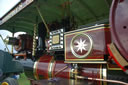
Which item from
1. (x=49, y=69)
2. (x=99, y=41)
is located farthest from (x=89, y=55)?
(x=49, y=69)

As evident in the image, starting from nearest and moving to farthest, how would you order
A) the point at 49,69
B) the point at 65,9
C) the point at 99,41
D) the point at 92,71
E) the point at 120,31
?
1. the point at 120,31
2. the point at 99,41
3. the point at 92,71
4. the point at 49,69
5. the point at 65,9

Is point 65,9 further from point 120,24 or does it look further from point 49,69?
point 120,24

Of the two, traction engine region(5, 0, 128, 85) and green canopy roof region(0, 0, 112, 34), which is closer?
traction engine region(5, 0, 128, 85)

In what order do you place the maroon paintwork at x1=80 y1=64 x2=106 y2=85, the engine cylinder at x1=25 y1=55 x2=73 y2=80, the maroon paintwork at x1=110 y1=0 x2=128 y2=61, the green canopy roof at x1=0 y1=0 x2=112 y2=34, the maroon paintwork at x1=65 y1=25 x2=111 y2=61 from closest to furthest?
the maroon paintwork at x1=110 y1=0 x2=128 y2=61, the maroon paintwork at x1=65 y1=25 x2=111 y2=61, the maroon paintwork at x1=80 y1=64 x2=106 y2=85, the engine cylinder at x1=25 y1=55 x2=73 y2=80, the green canopy roof at x1=0 y1=0 x2=112 y2=34

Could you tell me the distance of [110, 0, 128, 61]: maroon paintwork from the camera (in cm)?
152

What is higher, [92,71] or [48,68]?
[92,71]

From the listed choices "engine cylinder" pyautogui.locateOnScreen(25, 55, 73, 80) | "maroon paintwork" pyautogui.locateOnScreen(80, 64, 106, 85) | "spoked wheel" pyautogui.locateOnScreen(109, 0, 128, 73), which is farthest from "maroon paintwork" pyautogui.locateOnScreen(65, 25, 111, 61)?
"engine cylinder" pyautogui.locateOnScreen(25, 55, 73, 80)

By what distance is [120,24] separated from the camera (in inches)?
62.2

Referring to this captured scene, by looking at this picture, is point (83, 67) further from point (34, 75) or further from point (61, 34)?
point (34, 75)

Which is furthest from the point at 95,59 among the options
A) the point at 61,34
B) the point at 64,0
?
the point at 64,0

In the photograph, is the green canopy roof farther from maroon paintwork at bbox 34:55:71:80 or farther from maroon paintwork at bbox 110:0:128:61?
maroon paintwork at bbox 110:0:128:61

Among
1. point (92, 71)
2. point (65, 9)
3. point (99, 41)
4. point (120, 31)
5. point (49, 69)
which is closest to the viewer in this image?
point (120, 31)

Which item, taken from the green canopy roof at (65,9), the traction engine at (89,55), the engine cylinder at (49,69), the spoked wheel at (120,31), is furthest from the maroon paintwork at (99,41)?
the green canopy roof at (65,9)

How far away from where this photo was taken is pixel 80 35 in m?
2.38
